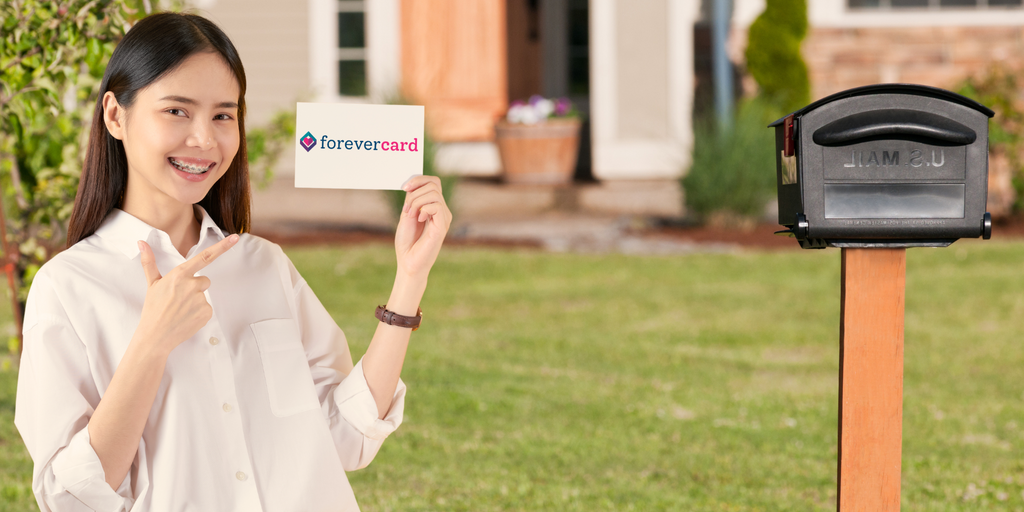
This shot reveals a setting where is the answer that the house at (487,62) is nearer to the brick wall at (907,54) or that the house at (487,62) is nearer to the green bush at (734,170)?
the green bush at (734,170)

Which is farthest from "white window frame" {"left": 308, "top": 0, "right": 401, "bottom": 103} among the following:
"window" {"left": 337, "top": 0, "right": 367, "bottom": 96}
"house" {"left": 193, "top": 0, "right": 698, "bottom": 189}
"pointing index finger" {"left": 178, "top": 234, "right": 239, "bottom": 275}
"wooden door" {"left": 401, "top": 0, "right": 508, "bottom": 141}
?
"pointing index finger" {"left": 178, "top": 234, "right": 239, "bottom": 275}

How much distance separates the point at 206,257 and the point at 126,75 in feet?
1.18

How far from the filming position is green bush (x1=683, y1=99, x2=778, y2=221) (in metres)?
8.98

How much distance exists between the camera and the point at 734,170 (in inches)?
352

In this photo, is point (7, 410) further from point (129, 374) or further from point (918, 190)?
point (918, 190)

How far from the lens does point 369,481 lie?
405cm

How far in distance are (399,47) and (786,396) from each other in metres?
7.47

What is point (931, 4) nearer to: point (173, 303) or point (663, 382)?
point (663, 382)

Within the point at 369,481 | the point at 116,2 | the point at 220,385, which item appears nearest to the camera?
the point at 220,385

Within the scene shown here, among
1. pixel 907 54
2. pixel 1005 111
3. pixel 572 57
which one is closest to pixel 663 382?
pixel 1005 111

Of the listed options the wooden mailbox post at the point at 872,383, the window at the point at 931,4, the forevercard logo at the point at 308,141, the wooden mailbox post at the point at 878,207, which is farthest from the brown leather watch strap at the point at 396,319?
the window at the point at 931,4

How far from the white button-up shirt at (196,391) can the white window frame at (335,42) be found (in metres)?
9.55

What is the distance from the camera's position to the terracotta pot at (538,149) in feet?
35.2

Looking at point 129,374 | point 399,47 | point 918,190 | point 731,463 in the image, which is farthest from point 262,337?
point 399,47
